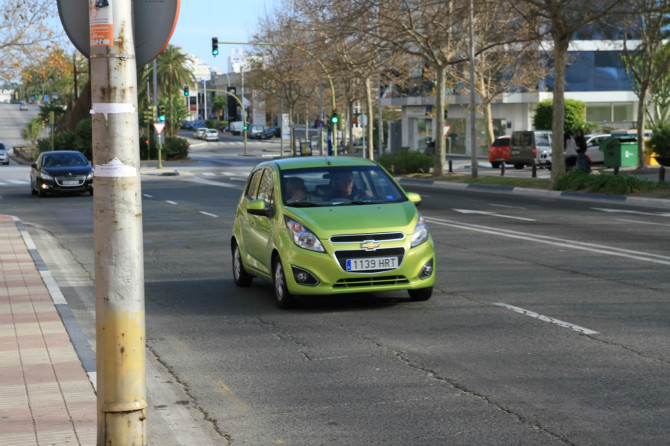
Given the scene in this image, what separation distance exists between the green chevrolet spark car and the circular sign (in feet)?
17.3

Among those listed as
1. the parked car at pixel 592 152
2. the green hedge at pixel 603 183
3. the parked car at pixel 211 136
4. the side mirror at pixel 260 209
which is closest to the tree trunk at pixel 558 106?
the green hedge at pixel 603 183

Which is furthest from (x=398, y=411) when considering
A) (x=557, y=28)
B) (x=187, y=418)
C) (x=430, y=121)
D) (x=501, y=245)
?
(x=430, y=121)

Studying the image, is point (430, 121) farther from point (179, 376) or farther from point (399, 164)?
point (179, 376)

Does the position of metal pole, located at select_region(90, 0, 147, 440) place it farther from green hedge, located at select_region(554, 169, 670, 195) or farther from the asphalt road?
green hedge, located at select_region(554, 169, 670, 195)

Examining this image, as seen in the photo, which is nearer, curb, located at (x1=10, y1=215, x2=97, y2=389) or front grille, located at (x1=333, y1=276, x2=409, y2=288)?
curb, located at (x1=10, y1=215, x2=97, y2=389)

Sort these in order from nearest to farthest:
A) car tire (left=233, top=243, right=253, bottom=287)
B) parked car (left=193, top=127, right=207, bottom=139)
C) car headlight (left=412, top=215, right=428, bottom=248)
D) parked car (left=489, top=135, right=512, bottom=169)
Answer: car headlight (left=412, top=215, right=428, bottom=248) < car tire (left=233, top=243, right=253, bottom=287) < parked car (left=489, top=135, right=512, bottom=169) < parked car (left=193, top=127, right=207, bottom=139)

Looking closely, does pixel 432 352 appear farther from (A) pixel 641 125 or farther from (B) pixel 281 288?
(A) pixel 641 125

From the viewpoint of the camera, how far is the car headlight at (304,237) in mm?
9922

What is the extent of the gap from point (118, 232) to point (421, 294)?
625 cm

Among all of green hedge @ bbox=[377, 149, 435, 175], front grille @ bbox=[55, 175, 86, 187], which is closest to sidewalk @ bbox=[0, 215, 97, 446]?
front grille @ bbox=[55, 175, 86, 187]

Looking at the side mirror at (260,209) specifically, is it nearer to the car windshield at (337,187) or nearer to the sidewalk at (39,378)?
the car windshield at (337,187)

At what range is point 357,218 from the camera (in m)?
10.1

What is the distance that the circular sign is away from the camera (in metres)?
4.71

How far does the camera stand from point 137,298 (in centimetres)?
475
